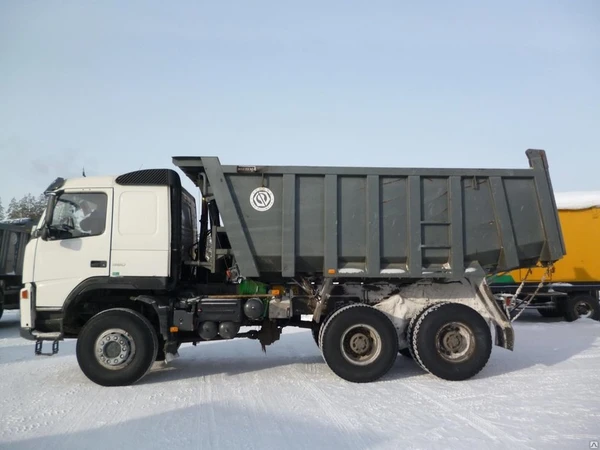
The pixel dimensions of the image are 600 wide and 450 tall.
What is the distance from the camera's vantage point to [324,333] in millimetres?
6938

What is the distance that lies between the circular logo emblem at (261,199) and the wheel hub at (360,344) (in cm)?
218

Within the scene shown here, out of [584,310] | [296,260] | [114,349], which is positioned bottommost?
[584,310]

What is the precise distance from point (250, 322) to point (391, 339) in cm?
214

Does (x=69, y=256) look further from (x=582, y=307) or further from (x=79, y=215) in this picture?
(x=582, y=307)

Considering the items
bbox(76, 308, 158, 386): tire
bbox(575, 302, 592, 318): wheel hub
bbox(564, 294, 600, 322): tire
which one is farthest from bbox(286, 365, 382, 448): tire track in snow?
bbox(575, 302, 592, 318): wheel hub

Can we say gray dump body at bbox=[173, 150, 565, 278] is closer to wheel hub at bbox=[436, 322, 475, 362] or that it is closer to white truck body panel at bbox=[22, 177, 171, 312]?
wheel hub at bbox=[436, 322, 475, 362]

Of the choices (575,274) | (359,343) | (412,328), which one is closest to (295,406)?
(359,343)

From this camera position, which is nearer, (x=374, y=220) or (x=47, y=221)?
(x=47, y=221)

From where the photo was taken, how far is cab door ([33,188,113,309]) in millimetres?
6738

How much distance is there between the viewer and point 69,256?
22.2ft

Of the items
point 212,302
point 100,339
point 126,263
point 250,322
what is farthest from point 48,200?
point 250,322

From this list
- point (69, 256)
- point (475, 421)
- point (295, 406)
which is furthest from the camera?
point (69, 256)

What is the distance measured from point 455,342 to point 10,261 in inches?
515

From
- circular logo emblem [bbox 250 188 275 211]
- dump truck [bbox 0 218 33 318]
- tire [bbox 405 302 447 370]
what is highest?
circular logo emblem [bbox 250 188 275 211]
